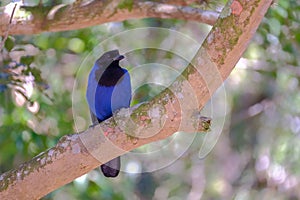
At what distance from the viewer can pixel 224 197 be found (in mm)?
7695

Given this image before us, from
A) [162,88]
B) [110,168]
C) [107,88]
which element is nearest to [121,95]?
[107,88]

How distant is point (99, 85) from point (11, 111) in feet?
2.64

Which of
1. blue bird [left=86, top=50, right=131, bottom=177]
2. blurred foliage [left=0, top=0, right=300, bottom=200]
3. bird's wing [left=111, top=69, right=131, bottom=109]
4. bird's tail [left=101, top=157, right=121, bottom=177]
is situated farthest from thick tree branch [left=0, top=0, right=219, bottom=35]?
bird's tail [left=101, top=157, right=121, bottom=177]

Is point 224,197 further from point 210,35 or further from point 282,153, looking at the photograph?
point 210,35

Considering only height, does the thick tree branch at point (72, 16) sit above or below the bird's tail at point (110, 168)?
above

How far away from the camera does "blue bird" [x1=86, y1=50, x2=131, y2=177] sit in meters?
4.31

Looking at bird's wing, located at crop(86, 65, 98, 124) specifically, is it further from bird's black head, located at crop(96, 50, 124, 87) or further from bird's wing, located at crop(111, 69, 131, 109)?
bird's wing, located at crop(111, 69, 131, 109)

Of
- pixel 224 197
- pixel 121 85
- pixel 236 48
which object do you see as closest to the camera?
pixel 236 48

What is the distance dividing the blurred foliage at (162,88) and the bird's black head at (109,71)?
1.87 feet

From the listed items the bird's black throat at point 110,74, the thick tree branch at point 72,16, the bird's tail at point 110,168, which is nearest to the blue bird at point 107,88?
the bird's black throat at point 110,74

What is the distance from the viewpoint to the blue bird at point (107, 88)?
4.31 metres

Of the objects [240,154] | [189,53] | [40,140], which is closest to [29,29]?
[40,140]

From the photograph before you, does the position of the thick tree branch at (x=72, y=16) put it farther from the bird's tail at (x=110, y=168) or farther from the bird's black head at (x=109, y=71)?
the bird's tail at (x=110, y=168)

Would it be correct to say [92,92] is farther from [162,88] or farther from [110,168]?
[162,88]
